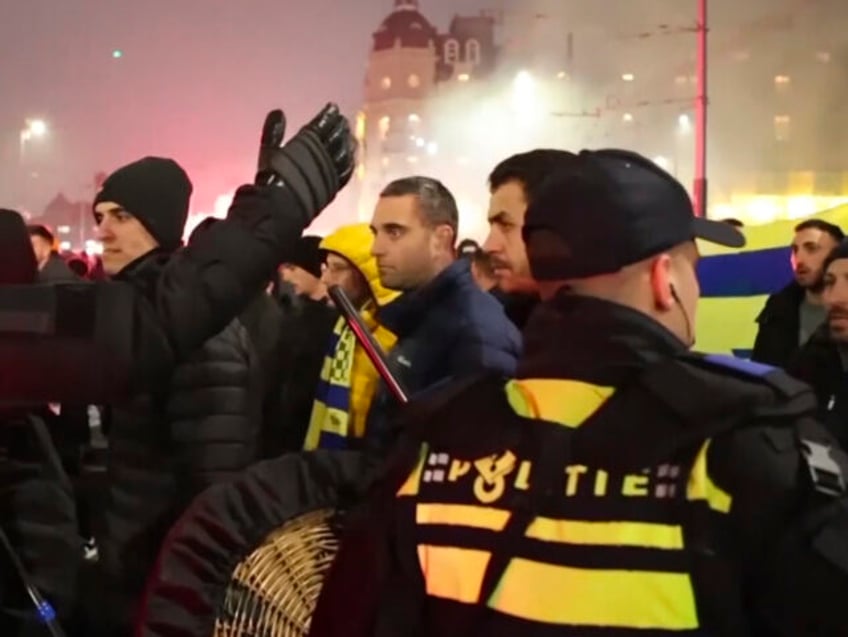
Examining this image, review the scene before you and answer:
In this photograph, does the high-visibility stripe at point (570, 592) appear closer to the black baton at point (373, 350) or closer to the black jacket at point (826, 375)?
the black baton at point (373, 350)

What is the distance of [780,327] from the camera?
6.50 meters

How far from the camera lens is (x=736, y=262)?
27.9 ft

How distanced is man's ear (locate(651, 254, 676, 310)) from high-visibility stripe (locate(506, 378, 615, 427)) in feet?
0.56

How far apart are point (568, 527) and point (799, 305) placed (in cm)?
504

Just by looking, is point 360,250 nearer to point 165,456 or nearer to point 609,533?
point 165,456

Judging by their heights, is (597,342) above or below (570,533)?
above

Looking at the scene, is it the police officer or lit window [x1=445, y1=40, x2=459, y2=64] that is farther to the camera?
lit window [x1=445, y1=40, x2=459, y2=64]

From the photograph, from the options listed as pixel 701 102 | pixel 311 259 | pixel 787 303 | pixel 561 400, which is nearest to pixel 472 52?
pixel 701 102

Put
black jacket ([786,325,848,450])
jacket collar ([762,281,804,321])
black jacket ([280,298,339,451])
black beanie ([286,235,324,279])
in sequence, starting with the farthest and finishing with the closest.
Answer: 1. black beanie ([286,235,324,279])
2. jacket collar ([762,281,804,321])
3. black jacket ([280,298,339,451])
4. black jacket ([786,325,848,450])

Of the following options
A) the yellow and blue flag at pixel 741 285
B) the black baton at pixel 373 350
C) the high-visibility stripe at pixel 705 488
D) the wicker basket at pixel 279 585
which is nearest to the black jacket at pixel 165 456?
the black baton at pixel 373 350

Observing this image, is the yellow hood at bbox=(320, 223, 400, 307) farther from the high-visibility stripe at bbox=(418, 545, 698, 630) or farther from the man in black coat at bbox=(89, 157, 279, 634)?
the high-visibility stripe at bbox=(418, 545, 698, 630)

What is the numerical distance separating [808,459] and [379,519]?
710mm

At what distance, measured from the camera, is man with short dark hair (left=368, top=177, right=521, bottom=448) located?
3.71m

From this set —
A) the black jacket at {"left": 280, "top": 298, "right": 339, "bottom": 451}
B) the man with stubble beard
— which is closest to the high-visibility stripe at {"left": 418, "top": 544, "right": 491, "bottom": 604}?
the man with stubble beard
